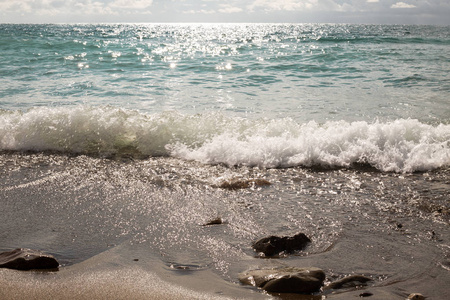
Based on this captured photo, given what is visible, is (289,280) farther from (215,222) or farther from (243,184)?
(243,184)

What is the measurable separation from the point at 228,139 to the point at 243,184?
4.82ft

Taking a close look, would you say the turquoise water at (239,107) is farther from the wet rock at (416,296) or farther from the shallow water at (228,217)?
the wet rock at (416,296)

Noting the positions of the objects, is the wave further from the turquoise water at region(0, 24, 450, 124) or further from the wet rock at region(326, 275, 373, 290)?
the wet rock at region(326, 275, 373, 290)

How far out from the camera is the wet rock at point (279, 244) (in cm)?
298

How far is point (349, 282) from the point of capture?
8.45ft

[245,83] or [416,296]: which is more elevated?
[245,83]

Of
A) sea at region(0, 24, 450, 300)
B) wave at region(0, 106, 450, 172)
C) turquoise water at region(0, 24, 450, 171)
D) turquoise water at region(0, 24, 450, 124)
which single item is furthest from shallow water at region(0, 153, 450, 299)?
turquoise water at region(0, 24, 450, 124)

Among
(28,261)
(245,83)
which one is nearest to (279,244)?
(28,261)

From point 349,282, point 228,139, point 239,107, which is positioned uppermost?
point 239,107

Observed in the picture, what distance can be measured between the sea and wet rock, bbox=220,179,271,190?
23mm

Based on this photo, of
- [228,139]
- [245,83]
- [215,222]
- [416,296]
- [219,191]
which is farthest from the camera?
[245,83]

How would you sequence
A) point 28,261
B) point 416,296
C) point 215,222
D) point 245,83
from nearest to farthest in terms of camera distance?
point 416,296 < point 28,261 < point 215,222 < point 245,83

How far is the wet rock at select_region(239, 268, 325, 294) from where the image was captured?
2449mm

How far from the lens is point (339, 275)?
2.69 metres
